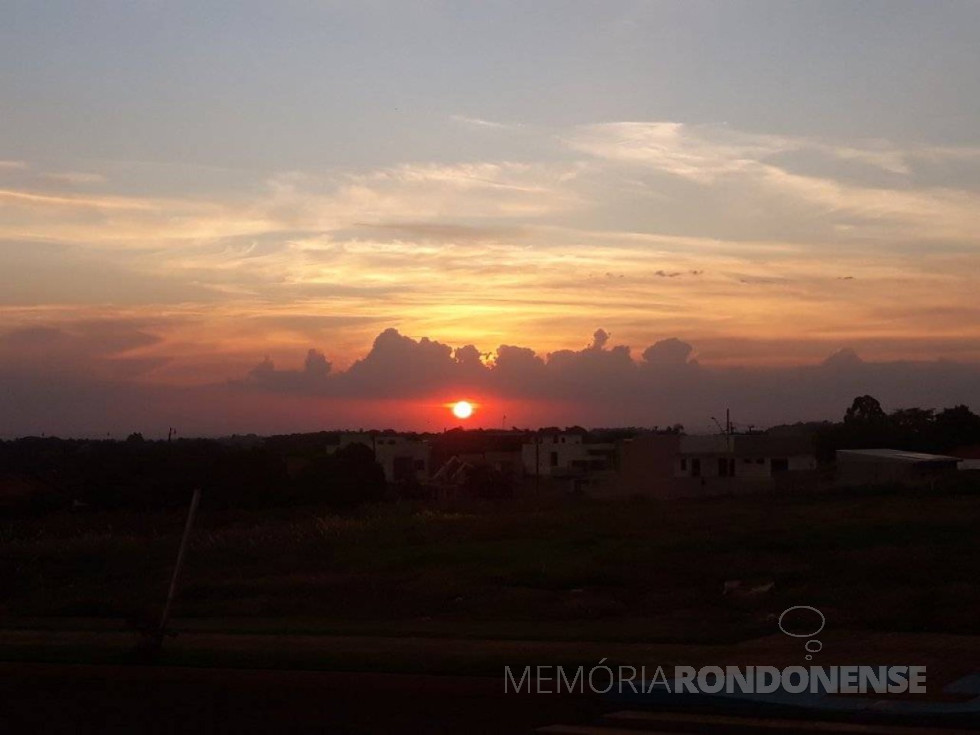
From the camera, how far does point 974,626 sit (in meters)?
13.5

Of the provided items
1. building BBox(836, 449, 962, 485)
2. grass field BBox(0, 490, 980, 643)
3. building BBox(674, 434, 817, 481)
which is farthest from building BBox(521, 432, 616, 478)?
grass field BBox(0, 490, 980, 643)

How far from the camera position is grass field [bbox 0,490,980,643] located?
1592cm

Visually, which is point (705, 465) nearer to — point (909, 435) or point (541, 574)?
point (909, 435)

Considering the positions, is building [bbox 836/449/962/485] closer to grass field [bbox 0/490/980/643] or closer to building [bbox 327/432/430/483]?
grass field [bbox 0/490/980/643]

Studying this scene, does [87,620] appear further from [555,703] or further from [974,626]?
[974,626]

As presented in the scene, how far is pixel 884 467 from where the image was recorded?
58062 mm

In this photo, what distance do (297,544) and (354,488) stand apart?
105 ft

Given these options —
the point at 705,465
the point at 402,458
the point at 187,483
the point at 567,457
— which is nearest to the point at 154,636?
the point at 187,483

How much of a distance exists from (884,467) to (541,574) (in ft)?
137

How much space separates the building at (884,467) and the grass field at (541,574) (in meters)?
23.0

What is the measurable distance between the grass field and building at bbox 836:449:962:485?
905 inches

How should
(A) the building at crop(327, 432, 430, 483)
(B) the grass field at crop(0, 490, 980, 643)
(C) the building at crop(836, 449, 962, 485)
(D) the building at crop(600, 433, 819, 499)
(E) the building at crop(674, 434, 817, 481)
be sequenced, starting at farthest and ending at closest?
(A) the building at crop(327, 432, 430, 483), (E) the building at crop(674, 434, 817, 481), (D) the building at crop(600, 433, 819, 499), (C) the building at crop(836, 449, 962, 485), (B) the grass field at crop(0, 490, 980, 643)

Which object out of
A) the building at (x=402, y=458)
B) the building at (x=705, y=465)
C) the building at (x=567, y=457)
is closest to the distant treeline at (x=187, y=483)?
the building at (x=705, y=465)

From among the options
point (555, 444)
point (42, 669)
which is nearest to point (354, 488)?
point (555, 444)
